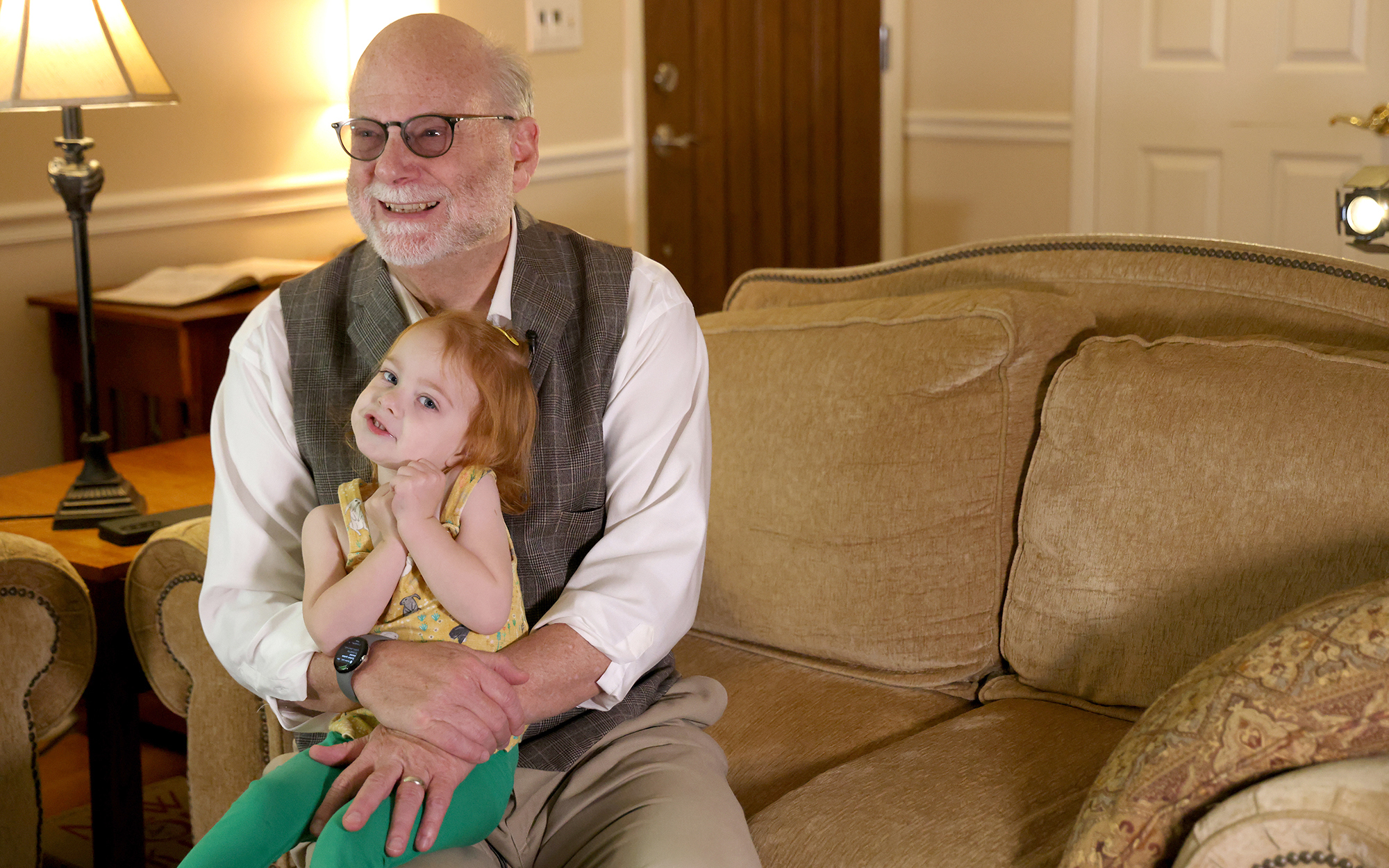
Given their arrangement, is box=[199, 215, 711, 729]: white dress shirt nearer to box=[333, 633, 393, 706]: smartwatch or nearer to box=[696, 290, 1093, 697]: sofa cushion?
box=[333, 633, 393, 706]: smartwatch

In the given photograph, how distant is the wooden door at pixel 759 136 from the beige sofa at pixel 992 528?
2.02 m

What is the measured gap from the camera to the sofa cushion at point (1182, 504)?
139 centimetres

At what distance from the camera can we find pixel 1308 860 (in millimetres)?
994

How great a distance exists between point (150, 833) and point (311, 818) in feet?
4.12

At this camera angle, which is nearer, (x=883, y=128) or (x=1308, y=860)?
(x=1308, y=860)

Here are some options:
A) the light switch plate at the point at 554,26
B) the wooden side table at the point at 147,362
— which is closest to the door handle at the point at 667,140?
the light switch plate at the point at 554,26

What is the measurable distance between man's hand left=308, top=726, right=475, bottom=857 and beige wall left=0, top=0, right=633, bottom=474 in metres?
1.71

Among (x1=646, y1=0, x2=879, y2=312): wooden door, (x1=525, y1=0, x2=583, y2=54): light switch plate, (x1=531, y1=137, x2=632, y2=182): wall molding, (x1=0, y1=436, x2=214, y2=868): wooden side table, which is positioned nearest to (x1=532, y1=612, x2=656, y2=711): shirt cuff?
(x1=0, y1=436, x2=214, y2=868): wooden side table

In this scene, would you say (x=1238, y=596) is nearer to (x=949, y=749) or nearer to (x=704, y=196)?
(x=949, y=749)

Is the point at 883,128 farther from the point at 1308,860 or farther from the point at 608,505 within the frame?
the point at 1308,860

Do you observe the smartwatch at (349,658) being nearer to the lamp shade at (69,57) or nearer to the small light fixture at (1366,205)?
the lamp shade at (69,57)

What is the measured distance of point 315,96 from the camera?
9.98 ft

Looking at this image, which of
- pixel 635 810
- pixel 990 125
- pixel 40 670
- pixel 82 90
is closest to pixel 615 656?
pixel 635 810

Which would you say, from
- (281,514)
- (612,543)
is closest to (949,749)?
(612,543)
